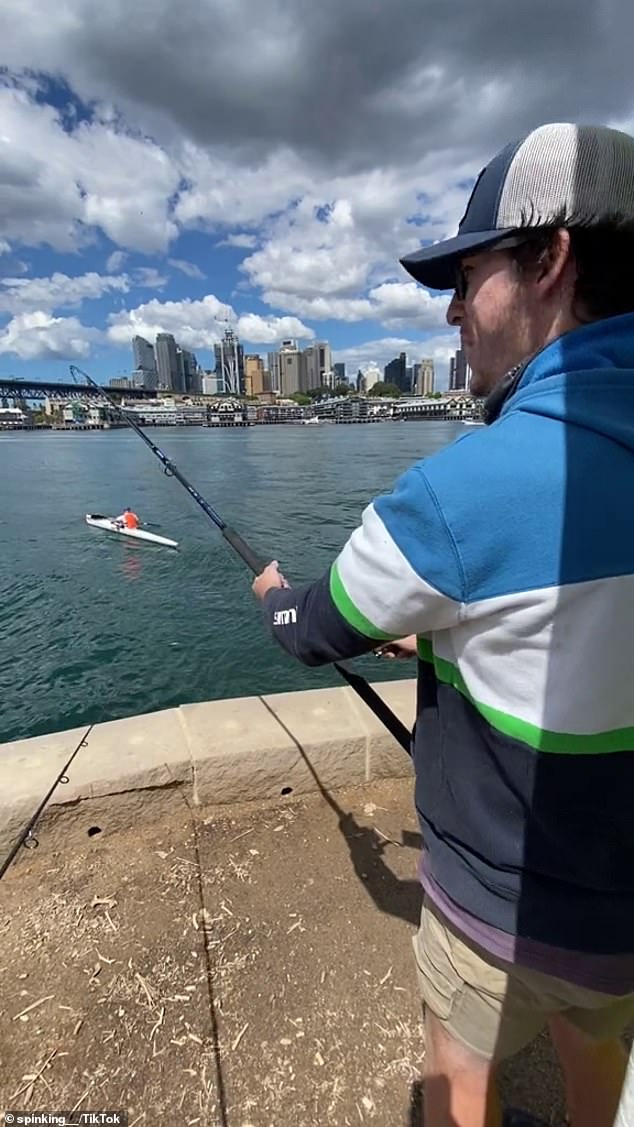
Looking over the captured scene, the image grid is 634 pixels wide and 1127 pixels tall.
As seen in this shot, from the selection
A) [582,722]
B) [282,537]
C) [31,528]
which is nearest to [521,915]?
[582,722]

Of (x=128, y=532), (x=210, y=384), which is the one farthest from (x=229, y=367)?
(x=128, y=532)

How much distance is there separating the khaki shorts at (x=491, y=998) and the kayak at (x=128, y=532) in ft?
64.3

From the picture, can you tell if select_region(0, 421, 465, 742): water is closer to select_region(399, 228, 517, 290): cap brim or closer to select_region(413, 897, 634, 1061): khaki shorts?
select_region(413, 897, 634, 1061): khaki shorts

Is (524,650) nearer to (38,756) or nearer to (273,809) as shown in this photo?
(273,809)

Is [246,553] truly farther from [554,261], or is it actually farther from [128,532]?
[128,532]

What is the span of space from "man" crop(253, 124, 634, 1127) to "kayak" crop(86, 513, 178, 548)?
19.7m

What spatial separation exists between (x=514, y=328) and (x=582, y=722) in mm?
790

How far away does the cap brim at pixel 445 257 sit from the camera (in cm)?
119

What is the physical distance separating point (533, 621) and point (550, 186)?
0.84 m

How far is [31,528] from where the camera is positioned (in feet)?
82.7

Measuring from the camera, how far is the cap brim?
1186 millimetres

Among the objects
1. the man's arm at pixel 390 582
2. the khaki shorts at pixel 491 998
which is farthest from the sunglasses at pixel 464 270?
the khaki shorts at pixel 491 998

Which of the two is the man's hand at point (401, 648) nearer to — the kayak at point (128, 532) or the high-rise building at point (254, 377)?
the kayak at point (128, 532)

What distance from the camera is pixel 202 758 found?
307cm
